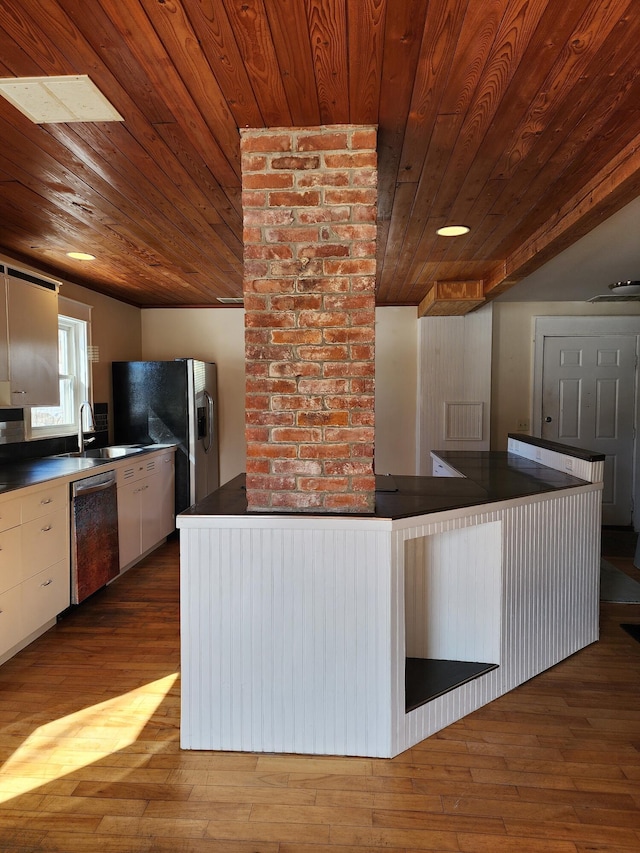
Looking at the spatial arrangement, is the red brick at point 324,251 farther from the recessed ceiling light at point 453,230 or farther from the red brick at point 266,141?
the recessed ceiling light at point 453,230

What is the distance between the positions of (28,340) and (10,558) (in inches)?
54.6

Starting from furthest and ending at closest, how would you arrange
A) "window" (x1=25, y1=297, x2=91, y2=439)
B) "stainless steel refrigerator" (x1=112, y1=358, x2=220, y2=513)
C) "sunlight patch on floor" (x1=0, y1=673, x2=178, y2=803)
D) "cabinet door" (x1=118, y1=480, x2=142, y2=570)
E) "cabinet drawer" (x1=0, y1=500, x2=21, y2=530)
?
"stainless steel refrigerator" (x1=112, y1=358, x2=220, y2=513) → "window" (x1=25, y1=297, x2=91, y2=439) → "cabinet door" (x1=118, y1=480, x2=142, y2=570) → "cabinet drawer" (x1=0, y1=500, x2=21, y2=530) → "sunlight patch on floor" (x1=0, y1=673, x2=178, y2=803)

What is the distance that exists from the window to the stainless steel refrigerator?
0.44 meters

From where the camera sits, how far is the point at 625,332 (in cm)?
504

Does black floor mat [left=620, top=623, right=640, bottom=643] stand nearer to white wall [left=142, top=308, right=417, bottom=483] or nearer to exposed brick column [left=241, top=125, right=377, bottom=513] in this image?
exposed brick column [left=241, top=125, right=377, bottom=513]

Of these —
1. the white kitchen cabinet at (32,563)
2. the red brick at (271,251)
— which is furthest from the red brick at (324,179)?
the white kitchen cabinet at (32,563)

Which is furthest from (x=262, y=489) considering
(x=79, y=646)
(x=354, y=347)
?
(x=79, y=646)

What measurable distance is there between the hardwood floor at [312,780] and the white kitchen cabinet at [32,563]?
271 millimetres

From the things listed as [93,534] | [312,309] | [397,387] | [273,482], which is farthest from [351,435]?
[397,387]

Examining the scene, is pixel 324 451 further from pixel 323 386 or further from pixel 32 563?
pixel 32 563

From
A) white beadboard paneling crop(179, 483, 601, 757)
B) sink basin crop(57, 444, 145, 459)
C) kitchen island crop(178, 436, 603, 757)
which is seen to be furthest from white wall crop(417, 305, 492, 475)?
white beadboard paneling crop(179, 483, 601, 757)

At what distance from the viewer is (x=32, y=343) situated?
10.6ft

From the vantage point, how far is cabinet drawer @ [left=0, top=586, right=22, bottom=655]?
2.44 m

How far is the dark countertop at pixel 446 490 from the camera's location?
77.8 inches
